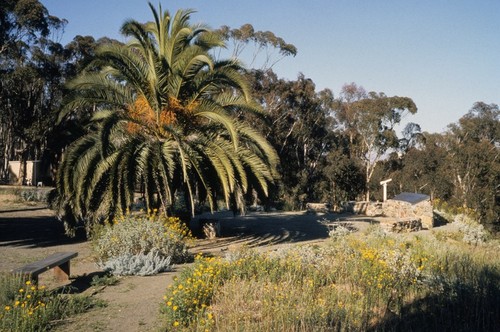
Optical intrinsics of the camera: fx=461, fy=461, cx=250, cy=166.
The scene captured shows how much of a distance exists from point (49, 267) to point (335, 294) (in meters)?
4.49

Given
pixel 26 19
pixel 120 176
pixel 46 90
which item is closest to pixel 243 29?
pixel 26 19

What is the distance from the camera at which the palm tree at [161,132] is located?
39.4 ft

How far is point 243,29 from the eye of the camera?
1401 inches

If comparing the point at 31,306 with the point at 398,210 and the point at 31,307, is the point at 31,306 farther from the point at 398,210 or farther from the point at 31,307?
the point at 398,210

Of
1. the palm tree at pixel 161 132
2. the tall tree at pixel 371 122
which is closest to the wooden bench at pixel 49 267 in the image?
the palm tree at pixel 161 132

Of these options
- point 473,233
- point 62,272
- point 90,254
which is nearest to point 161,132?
point 90,254

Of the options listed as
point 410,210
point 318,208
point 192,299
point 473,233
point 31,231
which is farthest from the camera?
point 318,208

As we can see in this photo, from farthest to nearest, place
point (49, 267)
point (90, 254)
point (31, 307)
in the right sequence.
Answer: point (90, 254)
point (49, 267)
point (31, 307)

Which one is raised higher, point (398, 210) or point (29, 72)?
point (29, 72)

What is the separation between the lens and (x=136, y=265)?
29.2ft

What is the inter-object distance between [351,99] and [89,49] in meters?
27.0

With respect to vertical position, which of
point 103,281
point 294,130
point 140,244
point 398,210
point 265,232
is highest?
point 294,130

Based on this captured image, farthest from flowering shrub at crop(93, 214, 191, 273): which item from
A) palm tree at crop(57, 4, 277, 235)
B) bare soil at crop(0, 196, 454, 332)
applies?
palm tree at crop(57, 4, 277, 235)

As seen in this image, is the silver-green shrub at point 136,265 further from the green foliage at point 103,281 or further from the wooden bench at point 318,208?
the wooden bench at point 318,208
